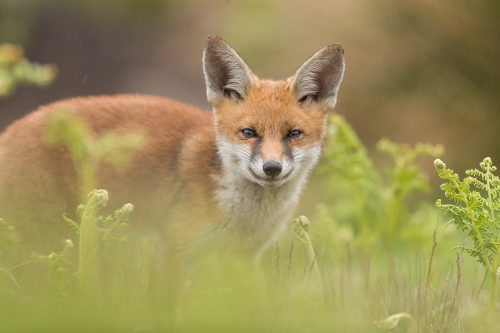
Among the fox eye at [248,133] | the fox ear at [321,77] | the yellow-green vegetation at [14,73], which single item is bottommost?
the fox eye at [248,133]

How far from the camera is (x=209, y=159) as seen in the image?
17.8 ft

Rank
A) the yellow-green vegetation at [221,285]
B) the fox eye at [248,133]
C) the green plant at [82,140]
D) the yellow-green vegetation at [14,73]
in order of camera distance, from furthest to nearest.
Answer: the fox eye at [248,133] → the yellow-green vegetation at [14,73] → the green plant at [82,140] → the yellow-green vegetation at [221,285]

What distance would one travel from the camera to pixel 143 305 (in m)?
3.50

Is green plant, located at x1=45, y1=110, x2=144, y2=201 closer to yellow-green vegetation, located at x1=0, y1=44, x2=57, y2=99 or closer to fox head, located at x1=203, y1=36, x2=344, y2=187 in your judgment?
yellow-green vegetation, located at x1=0, y1=44, x2=57, y2=99

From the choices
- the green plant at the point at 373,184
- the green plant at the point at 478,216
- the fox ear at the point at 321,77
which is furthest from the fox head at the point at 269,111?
the green plant at the point at 478,216

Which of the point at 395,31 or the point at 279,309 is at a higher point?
the point at 395,31

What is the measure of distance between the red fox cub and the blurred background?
311cm

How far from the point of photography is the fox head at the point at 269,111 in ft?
16.6

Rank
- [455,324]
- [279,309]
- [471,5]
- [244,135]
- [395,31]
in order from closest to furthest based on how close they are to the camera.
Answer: [279,309] → [455,324] → [244,135] → [471,5] → [395,31]

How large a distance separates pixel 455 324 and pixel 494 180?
708 mm

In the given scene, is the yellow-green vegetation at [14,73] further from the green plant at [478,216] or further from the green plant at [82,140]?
the green plant at [478,216]

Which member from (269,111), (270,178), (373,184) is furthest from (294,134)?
(373,184)

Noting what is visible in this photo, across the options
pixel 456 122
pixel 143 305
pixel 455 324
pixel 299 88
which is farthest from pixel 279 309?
pixel 456 122

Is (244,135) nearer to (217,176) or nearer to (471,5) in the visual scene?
(217,176)
